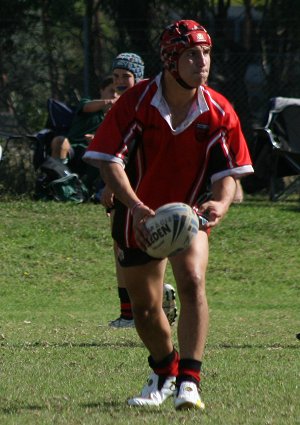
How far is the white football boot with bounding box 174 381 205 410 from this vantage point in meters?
5.83

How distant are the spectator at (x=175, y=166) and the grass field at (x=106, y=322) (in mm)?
388

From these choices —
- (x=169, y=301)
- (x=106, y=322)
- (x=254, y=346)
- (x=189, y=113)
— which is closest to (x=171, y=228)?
(x=189, y=113)

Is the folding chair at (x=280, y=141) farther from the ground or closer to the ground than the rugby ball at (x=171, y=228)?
A: closer to the ground

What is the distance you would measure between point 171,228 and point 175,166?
1.66 feet

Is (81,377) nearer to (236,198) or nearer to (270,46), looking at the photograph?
(236,198)

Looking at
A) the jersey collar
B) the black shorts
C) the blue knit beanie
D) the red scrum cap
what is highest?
the red scrum cap

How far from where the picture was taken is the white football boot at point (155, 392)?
6.05m

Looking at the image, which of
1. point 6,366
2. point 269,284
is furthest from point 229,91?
point 6,366

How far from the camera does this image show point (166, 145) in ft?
19.7

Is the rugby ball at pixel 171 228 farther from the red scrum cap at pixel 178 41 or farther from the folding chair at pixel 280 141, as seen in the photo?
the folding chair at pixel 280 141

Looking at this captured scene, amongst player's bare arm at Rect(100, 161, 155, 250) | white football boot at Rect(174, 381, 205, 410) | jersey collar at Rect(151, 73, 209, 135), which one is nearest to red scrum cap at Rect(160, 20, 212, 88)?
jersey collar at Rect(151, 73, 209, 135)

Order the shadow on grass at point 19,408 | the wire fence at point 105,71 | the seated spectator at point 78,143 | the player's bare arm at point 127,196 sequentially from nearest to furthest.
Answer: the player's bare arm at point 127,196 → the shadow on grass at point 19,408 → the seated spectator at point 78,143 → the wire fence at point 105,71

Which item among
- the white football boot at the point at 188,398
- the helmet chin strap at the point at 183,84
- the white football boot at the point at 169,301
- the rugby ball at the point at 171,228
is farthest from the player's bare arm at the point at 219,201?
the white football boot at the point at 169,301

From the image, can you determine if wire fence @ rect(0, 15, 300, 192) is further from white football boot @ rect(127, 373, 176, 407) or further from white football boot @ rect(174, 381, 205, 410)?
white football boot @ rect(174, 381, 205, 410)
